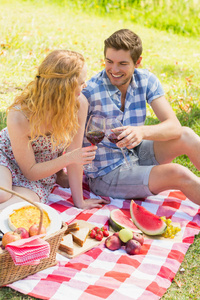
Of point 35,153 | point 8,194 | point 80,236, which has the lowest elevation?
point 80,236

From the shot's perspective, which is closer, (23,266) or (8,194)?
(23,266)

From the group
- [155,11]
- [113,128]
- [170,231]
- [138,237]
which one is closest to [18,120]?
[113,128]

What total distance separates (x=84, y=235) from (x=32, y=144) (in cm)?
89

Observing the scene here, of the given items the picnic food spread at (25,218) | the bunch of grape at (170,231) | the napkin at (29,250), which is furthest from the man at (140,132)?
the napkin at (29,250)

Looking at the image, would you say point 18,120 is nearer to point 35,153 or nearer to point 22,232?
point 35,153

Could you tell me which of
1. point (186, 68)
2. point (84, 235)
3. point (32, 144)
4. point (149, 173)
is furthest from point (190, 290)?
point (186, 68)

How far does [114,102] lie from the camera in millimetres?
3896

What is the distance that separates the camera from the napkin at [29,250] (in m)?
2.58

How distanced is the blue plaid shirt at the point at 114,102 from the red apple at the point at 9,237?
1.40m

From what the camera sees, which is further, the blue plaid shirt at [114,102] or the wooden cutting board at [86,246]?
the blue plaid shirt at [114,102]

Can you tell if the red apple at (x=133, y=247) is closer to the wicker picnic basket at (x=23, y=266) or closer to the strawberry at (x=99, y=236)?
the strawberry at (x=99, y=236)

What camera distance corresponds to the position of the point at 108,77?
3.89 meters

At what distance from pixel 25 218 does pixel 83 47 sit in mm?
5728

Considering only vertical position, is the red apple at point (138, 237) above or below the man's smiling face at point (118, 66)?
below
